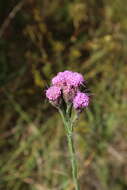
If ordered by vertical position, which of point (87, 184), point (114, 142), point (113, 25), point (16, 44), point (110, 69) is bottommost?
point (87, 184)

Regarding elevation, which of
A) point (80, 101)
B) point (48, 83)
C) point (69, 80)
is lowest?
point (80, 101)

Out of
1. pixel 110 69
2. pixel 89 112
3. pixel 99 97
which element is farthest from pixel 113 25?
pixel 89 112

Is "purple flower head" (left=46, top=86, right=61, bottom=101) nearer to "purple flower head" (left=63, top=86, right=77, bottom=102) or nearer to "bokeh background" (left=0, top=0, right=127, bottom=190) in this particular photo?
"purple flower head" (left=63, top=86, right=77, bottom=102)

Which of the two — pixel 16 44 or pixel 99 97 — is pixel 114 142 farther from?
pixel 16 44

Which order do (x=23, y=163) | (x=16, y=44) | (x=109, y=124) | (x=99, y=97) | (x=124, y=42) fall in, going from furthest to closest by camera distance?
(x=124, y=42), (x=16, y=44), (x=99, y=97), (x=109, y=124), (x=23, y=163)

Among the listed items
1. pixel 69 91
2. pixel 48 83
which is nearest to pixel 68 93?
pixel 69 91

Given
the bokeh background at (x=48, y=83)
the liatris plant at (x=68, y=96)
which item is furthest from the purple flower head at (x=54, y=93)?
the bokeh background at (x=48, y=83)

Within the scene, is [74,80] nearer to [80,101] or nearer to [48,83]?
[80,101]
